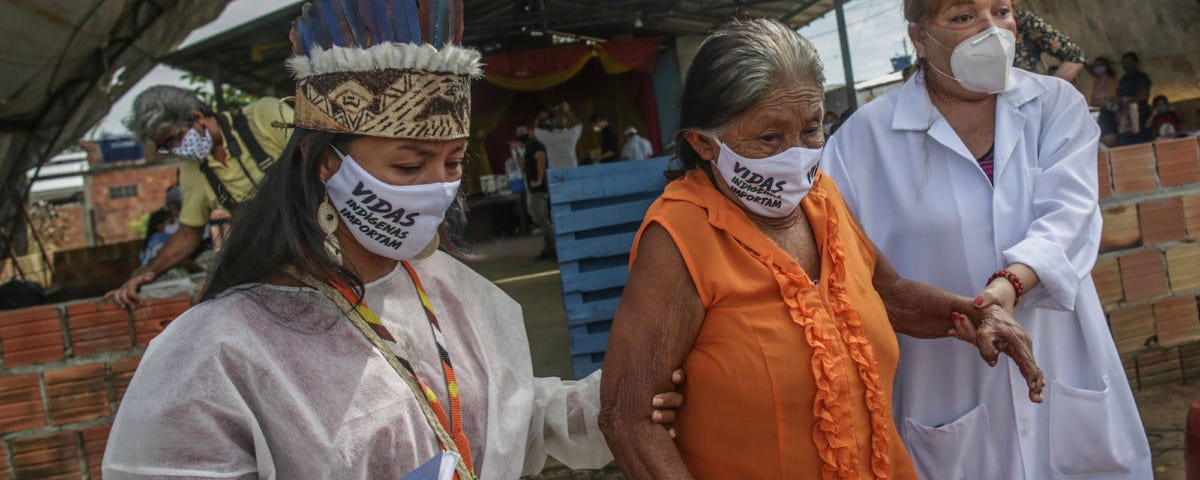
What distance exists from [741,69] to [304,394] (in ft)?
3.51

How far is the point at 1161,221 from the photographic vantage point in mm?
4086

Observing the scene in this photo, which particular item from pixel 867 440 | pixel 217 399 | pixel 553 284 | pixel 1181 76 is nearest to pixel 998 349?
pixel 867 440

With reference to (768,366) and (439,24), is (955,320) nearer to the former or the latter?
(768,366)

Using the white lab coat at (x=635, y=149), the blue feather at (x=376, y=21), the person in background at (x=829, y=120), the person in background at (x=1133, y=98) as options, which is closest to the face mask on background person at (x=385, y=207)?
the blue feather at (x=376, y=21)

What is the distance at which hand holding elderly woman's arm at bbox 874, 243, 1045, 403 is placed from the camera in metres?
2.00

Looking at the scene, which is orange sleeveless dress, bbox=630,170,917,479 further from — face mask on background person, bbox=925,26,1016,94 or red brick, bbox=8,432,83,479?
red brick, bbox=8,432,83,479

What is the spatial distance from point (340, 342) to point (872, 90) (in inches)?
518

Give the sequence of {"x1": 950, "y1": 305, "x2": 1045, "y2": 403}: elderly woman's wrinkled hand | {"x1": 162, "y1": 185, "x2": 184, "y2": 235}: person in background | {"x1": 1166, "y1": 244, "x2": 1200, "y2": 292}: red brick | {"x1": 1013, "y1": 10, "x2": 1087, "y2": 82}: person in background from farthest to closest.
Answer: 1. {"x1": 162, "y1": 185, "x2": 184, "y2": 235}: person in background
2. {"x1": 1166, "y1": 244, "x2": 1200, "y2": 292}: red brick
3. {"x1": 1013, "y1": 10, "x2": 1087, "y2": 82}: person in background
4. {"x1": 950, "y1": 305, "x2": 1045, "y2": 403}: elderly woman's wrinkled hand

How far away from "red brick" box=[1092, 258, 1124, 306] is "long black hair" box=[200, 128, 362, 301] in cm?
373

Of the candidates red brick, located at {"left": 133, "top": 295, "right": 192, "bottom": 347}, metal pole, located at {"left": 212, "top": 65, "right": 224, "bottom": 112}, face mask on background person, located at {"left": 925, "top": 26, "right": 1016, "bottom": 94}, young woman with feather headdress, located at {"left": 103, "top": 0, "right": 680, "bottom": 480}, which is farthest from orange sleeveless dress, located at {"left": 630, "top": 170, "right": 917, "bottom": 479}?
metal pole, located at {"left": 212, "top": 65, "right": 224, "bottom": 112}

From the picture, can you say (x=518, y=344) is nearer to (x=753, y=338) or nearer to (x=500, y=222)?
(x=753, y=338)

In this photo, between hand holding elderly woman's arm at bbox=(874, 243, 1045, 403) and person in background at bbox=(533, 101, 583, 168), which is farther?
person in background at bbox=(533, 101, 583, 168)

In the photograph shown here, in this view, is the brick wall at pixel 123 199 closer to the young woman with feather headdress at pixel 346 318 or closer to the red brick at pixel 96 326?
the red brick at pixel 96 326

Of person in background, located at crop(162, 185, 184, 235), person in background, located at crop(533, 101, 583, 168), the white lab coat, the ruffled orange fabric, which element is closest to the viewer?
the ruffled orange fabric
